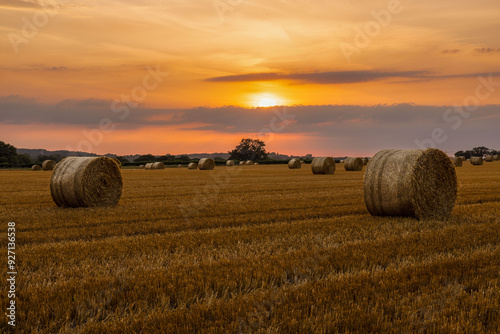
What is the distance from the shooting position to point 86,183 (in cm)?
1539

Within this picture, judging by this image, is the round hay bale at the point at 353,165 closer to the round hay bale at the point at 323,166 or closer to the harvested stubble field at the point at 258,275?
the round hay bale at the point at 323,166

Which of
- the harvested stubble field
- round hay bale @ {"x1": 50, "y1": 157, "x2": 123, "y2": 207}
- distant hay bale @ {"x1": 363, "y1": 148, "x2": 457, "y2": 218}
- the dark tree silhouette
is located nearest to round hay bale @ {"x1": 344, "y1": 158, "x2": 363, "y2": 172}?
distant hay bale @ {"x1": 363, "y1": 148, "x2": 457, "y2": 218}

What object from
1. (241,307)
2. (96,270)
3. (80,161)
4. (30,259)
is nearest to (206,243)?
(96,270)

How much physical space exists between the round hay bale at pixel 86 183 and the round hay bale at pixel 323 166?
2408 cm

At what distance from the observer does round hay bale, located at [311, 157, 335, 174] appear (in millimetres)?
38031

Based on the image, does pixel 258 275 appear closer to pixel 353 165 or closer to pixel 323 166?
pixel 323 166

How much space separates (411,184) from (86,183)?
10548 millimetres

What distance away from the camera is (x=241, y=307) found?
203 inches

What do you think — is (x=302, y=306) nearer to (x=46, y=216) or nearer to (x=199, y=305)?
(x=199, y=305)

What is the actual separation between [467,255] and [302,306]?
395cm

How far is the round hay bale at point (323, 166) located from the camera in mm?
38031

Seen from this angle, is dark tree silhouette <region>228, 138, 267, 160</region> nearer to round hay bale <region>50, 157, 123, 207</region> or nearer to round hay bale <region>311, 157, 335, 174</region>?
round hay bale <region>311, 157, 335, 174</region>

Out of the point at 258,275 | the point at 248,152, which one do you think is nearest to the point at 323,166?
the point at 258,275

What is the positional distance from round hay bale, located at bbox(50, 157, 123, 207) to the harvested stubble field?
3.38 meters
